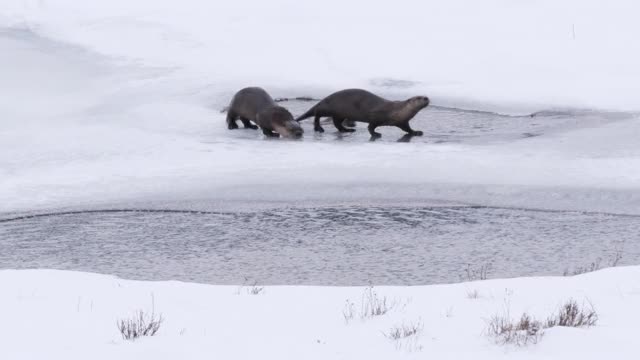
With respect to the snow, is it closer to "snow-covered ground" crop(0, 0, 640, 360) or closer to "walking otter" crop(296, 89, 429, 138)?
"snow-covered ground" crop(0, 0, 640, 360)

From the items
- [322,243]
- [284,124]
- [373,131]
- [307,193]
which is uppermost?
[284,124]

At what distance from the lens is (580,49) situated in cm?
1658

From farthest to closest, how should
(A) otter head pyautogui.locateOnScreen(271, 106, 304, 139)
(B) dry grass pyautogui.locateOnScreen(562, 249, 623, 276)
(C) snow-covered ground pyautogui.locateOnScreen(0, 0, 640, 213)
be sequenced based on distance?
(A) otter head pyautogui.locateOnScreen(271, 106, 304, 139) → (C) snow-covered ground pyautogui.locateOnScreen(0, 0, 640, 213) → (B) dry grass pyautogui.locateOnScreen(562, 249, 623, 276)

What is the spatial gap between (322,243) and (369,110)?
448 cm

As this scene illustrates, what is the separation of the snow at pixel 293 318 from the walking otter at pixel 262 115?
17.2 feet

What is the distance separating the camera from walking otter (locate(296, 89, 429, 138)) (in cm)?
1187

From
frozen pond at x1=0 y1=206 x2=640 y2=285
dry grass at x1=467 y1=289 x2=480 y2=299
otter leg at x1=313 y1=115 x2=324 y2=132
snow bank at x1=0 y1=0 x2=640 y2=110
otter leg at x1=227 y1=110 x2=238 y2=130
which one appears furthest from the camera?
snow bank at x1=0 y1=0 x2=640 y2=110

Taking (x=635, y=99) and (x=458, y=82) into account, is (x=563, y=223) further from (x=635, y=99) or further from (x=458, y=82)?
(x=458, y=82)

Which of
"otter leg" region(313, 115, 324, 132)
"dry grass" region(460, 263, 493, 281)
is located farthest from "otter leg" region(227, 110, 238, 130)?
"dry grass" region(460, 263, 493, 281)

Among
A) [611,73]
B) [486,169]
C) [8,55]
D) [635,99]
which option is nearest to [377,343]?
[486,169]

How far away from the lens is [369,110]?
11.9 meters

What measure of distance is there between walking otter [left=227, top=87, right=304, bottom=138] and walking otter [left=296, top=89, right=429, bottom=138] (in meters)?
0.64

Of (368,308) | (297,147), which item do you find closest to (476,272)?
(368,308)

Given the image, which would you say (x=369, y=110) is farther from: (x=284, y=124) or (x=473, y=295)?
(x=473, y=295)
